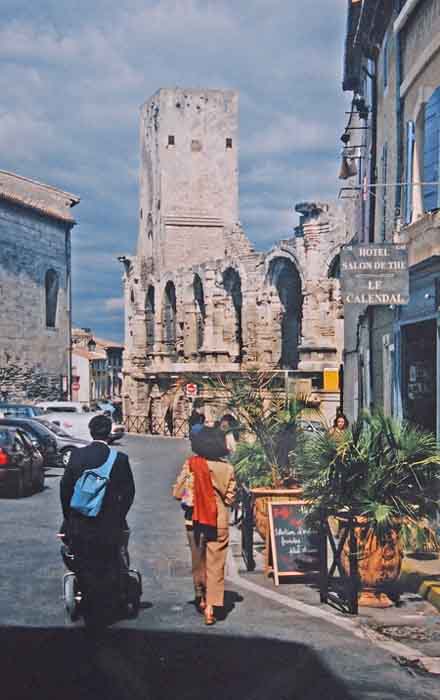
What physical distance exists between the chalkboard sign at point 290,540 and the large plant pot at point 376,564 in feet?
3.23

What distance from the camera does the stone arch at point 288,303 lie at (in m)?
40.1

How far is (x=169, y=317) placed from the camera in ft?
172

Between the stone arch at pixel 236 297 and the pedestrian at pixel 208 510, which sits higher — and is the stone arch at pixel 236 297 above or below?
above

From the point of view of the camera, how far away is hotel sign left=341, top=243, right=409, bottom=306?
12.7 m

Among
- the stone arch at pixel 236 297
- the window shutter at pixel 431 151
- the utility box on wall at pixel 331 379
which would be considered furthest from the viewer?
the stone arch at pixel 236 297

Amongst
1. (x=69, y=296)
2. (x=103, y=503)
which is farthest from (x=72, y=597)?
(x=69, y=296)

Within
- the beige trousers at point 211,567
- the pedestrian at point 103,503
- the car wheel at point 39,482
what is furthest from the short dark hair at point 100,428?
the car wheel at point 39,482

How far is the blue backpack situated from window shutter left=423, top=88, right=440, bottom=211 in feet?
24.6

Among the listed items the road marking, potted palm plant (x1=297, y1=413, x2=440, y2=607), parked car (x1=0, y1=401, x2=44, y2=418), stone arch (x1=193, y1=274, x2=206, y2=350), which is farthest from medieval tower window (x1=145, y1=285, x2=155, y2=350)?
potted palm plant (x1=297, y1=413, x2=440, y2=607)

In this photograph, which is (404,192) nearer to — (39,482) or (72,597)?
(72,597)

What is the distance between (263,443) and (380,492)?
10.6 feet

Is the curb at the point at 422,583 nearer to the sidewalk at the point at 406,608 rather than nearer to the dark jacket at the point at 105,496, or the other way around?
the sidewalk at the point at 406,608

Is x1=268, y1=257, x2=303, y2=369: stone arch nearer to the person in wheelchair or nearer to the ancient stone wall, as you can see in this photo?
the ancient stone wall

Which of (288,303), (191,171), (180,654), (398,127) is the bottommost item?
(180,654)
